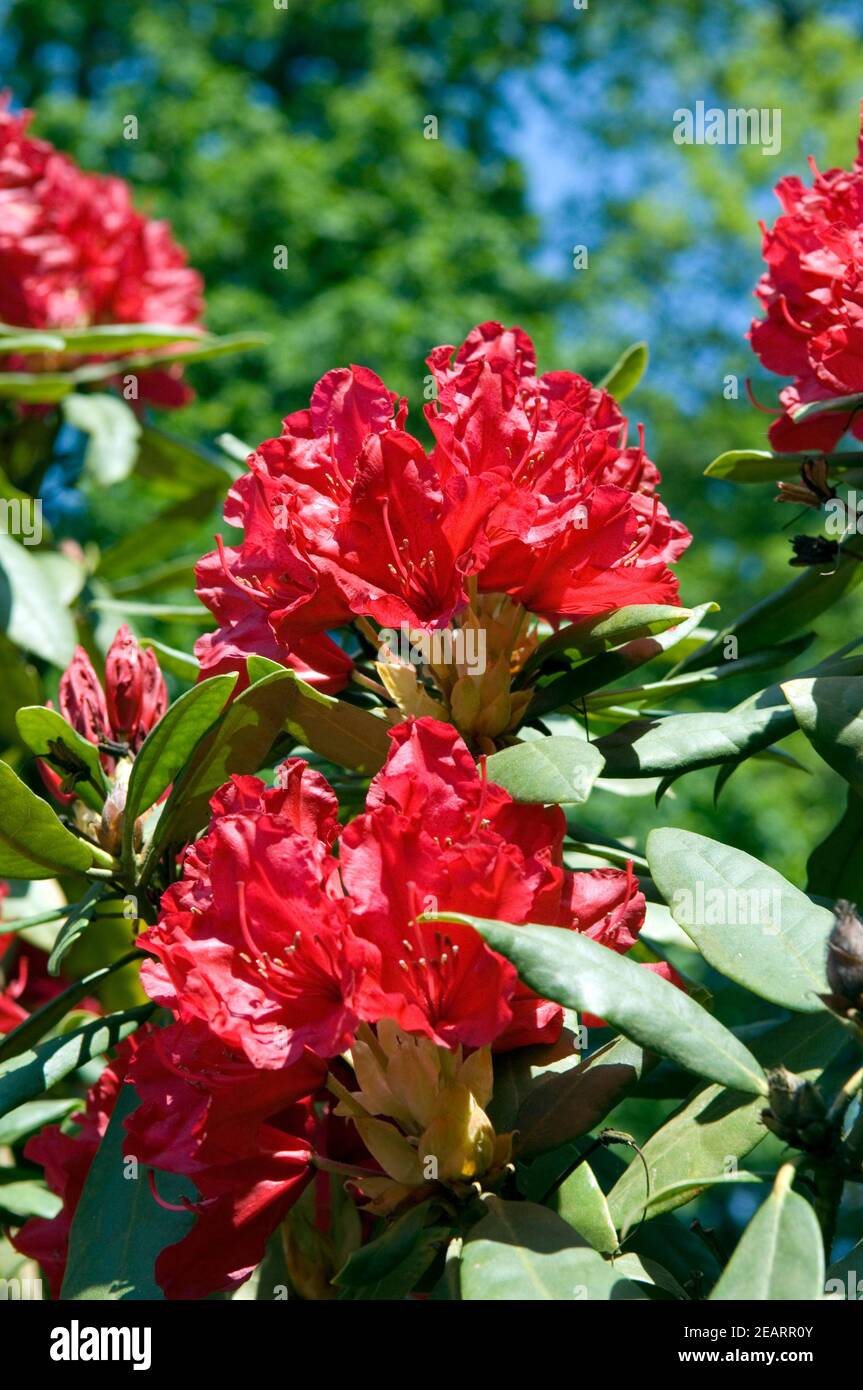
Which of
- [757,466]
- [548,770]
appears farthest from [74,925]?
[757,466]

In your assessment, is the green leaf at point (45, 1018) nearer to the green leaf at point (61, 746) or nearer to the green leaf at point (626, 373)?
the green leaf at point (61, 746)

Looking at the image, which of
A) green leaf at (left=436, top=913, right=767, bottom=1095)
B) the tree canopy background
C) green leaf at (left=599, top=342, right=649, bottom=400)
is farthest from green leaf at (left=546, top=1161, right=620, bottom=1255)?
the tree canopy background

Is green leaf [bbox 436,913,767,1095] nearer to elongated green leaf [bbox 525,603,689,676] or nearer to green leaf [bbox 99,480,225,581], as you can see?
elongated green leaf [bbox 525,603,689,676]

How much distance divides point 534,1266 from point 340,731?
1.38 feet

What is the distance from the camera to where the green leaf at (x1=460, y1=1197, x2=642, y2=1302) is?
79cm

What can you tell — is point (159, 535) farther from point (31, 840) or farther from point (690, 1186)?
point (690, 1186)

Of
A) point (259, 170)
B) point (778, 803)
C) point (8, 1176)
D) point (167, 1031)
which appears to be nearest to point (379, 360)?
point (259, 170)

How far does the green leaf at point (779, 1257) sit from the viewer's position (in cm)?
73

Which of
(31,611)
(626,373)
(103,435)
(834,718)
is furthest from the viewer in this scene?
(103,435)

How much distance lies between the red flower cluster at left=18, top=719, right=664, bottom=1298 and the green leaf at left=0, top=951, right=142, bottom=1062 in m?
0.24

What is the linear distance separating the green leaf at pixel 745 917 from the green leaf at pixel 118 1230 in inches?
16.3

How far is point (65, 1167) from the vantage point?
3.87 ft

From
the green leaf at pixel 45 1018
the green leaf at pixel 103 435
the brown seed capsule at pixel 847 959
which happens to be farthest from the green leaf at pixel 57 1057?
the green leaf at pixel 103 435

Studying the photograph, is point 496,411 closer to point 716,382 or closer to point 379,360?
point 379,360
